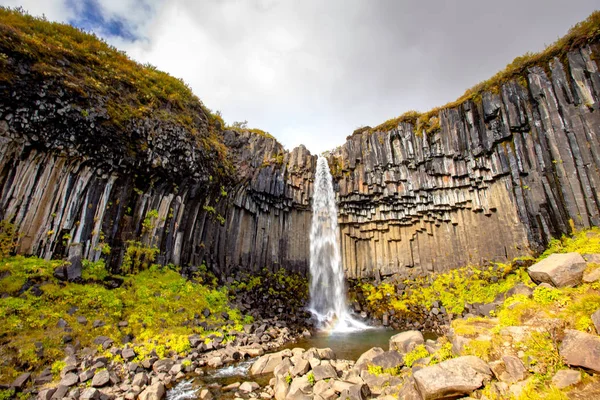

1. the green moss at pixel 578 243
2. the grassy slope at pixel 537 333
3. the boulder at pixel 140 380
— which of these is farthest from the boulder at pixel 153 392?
the green moss at pixel 578 243

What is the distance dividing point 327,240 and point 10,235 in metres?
19.1

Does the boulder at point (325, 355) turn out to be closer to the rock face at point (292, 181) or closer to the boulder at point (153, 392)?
the boulder at point (153, 392)

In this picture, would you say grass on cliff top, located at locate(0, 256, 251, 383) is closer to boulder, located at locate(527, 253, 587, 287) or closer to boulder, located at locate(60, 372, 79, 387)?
boulder, located at locate(60, 372, 79, 387)

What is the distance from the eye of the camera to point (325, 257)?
2395 centimetres

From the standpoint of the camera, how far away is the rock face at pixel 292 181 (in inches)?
478

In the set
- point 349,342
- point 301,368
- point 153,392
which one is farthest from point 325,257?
point 153,392

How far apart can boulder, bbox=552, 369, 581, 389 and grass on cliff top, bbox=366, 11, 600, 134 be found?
20.1 metres

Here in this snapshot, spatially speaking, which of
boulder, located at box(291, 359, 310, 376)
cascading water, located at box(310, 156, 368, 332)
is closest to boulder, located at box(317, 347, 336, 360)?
boulder, located at box(291, 359, 310, 376)

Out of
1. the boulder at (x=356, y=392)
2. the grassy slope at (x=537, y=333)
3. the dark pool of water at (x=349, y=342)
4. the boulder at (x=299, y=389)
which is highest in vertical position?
the grassy slope at (x=537, y=333)

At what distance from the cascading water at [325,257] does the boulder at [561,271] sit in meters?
14.7

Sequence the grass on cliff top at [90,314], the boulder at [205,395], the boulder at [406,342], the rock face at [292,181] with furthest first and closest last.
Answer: the rock face at [292,181], the grass on cliff top at [90,314], the boulder at [406,342], the boulder at [205,395]

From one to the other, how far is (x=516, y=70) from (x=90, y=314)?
1022 inches

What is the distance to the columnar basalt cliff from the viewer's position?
50.2ft

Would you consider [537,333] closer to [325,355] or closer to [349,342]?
[325,355]
